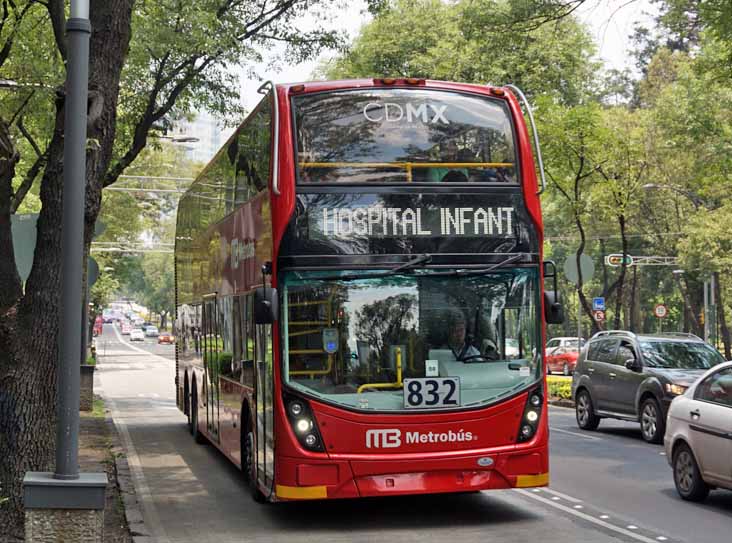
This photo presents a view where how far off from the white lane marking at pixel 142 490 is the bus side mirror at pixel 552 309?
4096 mm

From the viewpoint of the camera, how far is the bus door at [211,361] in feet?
53.7

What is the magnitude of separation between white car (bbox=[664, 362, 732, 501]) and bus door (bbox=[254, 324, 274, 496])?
4.16m

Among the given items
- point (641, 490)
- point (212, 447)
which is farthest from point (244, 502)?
point (212, 447)

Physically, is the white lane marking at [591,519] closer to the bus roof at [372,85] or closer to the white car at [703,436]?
the white car at [703,436]

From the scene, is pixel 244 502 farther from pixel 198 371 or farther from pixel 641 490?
pixel 198 371

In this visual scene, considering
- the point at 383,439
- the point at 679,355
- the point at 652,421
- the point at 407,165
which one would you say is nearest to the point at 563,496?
the point at 383,439

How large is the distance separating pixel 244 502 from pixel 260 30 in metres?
12.9

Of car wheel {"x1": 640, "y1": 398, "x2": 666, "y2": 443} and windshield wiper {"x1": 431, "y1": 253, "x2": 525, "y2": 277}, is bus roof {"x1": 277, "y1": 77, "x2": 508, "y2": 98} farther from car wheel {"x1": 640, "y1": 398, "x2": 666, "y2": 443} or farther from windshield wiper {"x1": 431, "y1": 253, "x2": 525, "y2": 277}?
car wheel {"x1": 640, "y1": 398, "x2": 666, "y2": 443}

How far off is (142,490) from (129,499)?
1.28m

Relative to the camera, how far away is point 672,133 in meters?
33.1

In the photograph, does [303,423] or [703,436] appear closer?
[303,423]

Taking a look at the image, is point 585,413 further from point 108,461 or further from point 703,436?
point 703,436

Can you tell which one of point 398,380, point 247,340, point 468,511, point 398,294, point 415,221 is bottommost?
point 468,511

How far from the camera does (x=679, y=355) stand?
1978 centimetres
